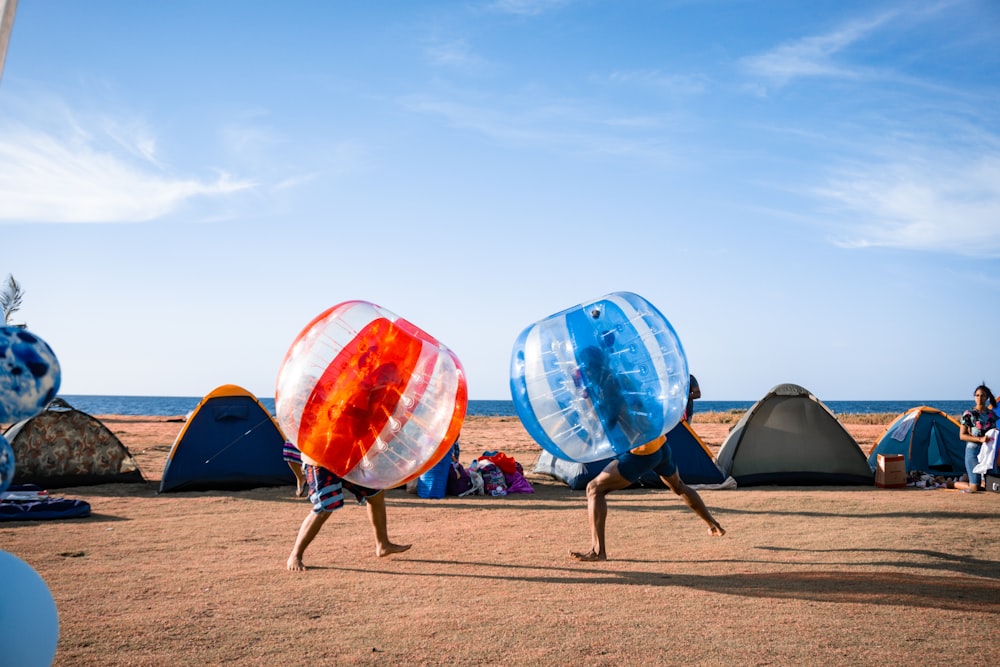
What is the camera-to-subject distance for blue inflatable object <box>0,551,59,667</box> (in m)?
3.02

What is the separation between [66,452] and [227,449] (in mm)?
2494

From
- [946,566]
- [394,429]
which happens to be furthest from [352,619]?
[946,566]

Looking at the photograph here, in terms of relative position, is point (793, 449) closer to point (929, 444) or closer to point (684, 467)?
point (684, 467)

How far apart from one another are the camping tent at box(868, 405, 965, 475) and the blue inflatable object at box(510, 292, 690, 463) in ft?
27.9

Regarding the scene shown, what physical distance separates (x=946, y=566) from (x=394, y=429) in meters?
4.76

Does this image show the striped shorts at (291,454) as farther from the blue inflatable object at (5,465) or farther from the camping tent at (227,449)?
the blue inflatable object at (5,465)

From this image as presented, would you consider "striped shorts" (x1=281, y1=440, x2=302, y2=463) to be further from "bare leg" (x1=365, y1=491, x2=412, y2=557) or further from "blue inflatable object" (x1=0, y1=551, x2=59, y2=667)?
"blue inflatable object" (x1=0, y1=551, x2=59, y2=667)

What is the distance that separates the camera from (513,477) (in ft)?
38.2

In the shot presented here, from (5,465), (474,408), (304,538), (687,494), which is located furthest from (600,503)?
(474,408)

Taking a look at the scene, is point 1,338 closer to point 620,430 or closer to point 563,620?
point 563,620

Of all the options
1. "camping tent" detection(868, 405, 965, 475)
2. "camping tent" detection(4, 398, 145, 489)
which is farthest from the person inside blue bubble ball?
"camping tent" detection(4, 398, 145, 489)

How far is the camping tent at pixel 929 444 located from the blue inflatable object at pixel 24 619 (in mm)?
12152

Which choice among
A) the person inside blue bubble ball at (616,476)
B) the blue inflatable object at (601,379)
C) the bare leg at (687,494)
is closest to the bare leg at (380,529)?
the person inside blue bubble ball at (616,476)

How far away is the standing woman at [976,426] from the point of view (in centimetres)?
1122
